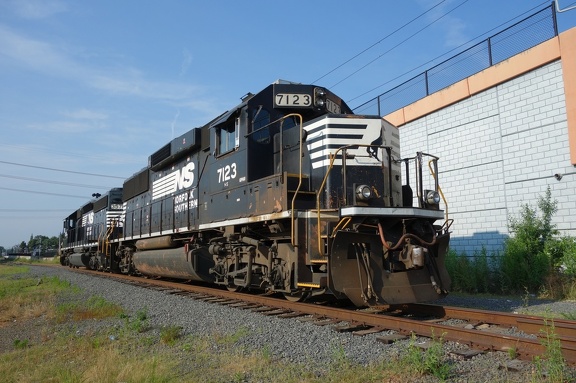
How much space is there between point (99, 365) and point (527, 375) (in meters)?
3.40

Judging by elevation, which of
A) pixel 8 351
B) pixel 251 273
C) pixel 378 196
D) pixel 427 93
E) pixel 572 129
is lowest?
→ pixel 8 351

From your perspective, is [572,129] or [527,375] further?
[572,129]

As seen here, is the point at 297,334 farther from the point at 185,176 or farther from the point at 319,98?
the point at 185,176

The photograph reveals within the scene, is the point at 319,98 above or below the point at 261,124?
above

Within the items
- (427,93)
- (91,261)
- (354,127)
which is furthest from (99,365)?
(91,261)

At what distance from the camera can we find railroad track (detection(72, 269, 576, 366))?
391cm

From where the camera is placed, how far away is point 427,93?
13.0 metres

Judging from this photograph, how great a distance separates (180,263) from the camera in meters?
9.61

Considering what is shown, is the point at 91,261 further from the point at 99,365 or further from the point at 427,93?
the point at 99,365

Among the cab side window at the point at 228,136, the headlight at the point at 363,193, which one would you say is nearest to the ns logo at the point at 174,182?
the cab side window at the point at 228,136

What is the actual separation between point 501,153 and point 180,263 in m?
7.78

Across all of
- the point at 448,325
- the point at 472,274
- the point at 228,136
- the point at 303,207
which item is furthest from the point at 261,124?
the point at 472,274

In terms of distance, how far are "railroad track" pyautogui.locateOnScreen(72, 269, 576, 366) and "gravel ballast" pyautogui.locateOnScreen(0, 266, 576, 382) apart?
15 centimetres

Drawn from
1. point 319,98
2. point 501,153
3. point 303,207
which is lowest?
point 303,207
